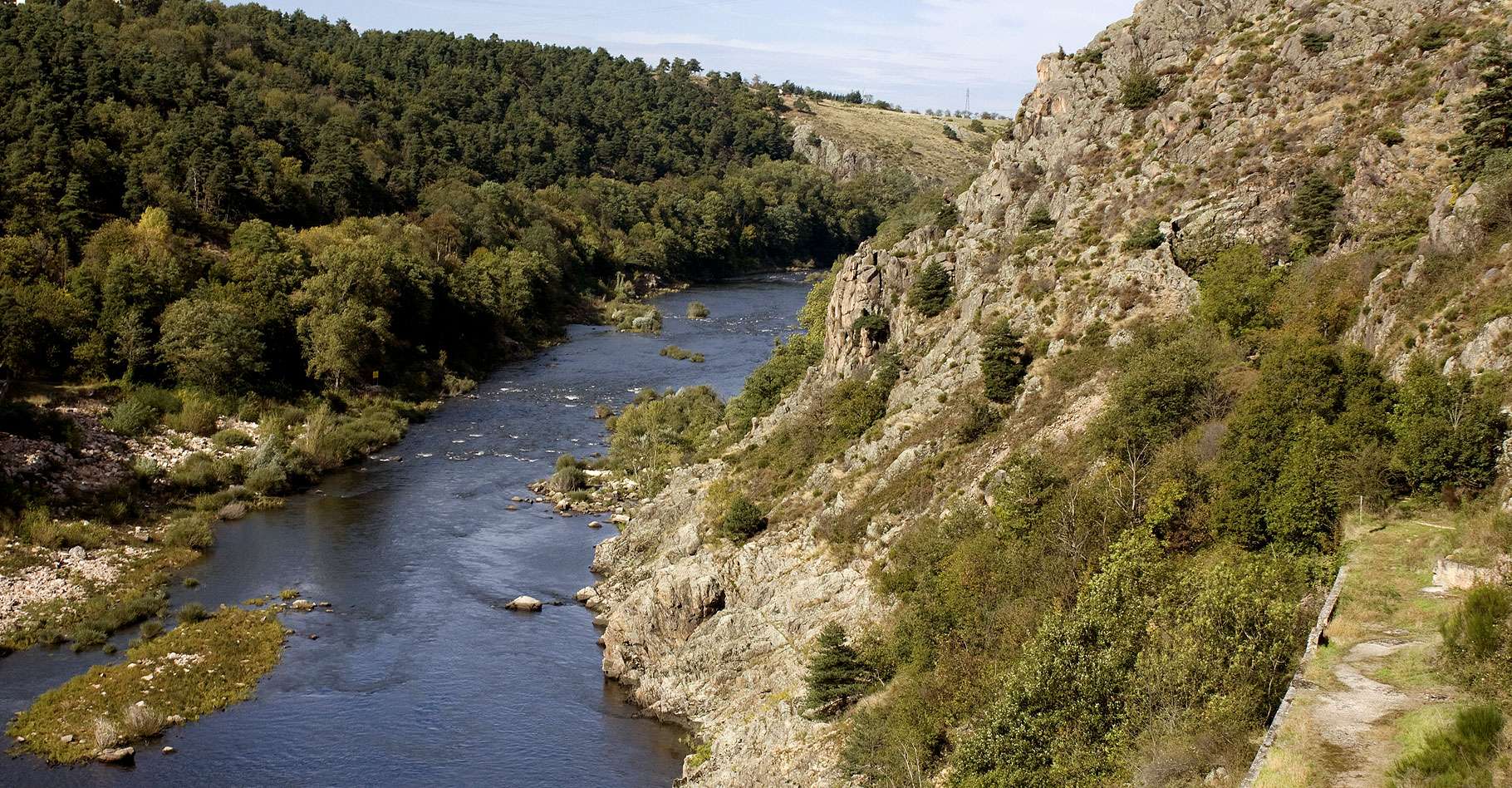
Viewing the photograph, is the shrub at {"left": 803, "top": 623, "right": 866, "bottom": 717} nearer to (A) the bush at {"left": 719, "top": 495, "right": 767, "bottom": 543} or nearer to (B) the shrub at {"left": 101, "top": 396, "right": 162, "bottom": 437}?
(A) the bush at {"left": 719, "top": 495, "right": 767, "bottom": 543}

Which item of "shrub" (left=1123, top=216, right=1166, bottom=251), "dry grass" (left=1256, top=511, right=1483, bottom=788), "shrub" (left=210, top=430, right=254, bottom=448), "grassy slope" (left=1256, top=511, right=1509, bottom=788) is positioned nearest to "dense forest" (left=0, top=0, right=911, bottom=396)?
"shrub" (left=210, top=430, right=254, bottom=448)

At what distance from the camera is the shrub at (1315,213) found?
43406mm

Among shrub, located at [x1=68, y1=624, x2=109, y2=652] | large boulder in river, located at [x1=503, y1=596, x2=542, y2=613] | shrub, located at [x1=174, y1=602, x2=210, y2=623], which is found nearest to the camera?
shrub, located at [x1=68, y1=624, x2=109, y2=652]

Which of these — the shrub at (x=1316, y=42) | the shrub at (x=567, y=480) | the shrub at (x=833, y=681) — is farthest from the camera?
the shrub at (x=567, y=480)

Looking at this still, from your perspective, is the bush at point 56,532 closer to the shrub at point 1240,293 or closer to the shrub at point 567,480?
the shrub at point 567,480

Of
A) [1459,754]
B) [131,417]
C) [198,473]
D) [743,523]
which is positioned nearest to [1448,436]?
[1459,754]

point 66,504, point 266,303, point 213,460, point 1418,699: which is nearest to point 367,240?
point 266,303

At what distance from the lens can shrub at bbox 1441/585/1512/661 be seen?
19734mm

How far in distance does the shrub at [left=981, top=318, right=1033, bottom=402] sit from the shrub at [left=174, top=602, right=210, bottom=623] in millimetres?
34162

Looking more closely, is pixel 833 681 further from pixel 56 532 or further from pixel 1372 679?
pixel 56 532

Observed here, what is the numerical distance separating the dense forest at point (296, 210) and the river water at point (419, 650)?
15.8 meters

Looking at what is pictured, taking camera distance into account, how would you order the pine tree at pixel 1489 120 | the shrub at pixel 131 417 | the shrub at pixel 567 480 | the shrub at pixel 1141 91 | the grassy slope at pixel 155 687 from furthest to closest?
1. the shrub at pixel 567 480
2. the shrub at pixel 131 417
3. the shrub at pixel 1141 91
4. the grassy slope at pixel 155 687
5. the pine tree at pixel 1489 120

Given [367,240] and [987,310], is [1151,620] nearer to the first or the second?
[987,310]

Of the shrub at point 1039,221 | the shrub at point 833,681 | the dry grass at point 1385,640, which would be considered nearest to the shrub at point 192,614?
the shrub at point 833,681
